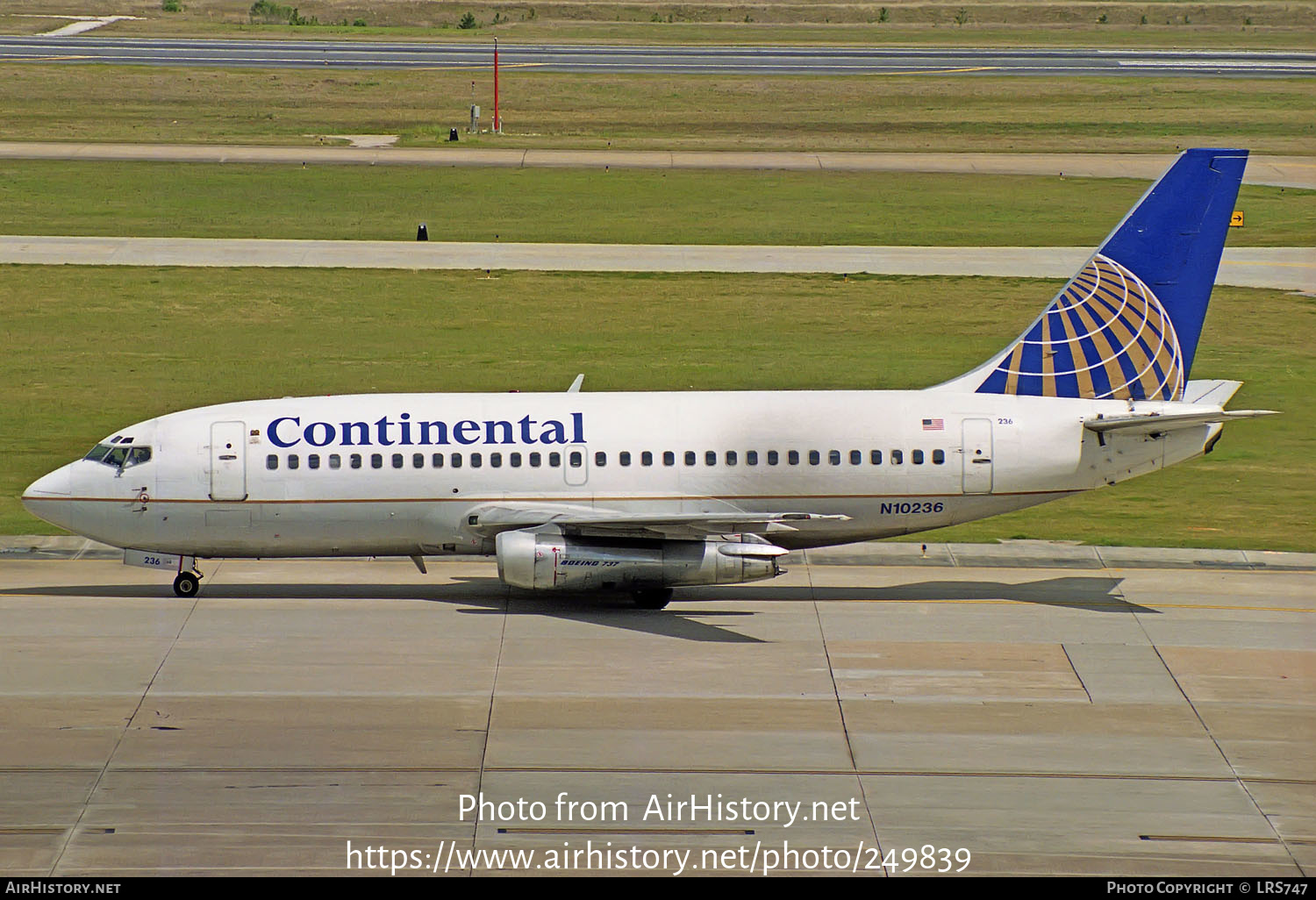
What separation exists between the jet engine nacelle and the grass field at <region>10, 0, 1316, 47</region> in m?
108

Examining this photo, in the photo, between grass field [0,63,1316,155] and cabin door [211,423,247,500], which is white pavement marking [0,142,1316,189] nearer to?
grass field [0,63,1316,155]

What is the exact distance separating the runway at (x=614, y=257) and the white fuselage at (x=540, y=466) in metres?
30.9

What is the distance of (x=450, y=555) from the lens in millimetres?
30172

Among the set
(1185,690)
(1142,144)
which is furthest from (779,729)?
(1142,144)

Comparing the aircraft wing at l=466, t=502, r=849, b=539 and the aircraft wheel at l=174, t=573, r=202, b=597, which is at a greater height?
the aircraft wing at l=466, t=502, r=849, b=539

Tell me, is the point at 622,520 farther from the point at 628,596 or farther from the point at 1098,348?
the point at 1098,348

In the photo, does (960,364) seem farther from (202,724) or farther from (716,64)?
(716,64)

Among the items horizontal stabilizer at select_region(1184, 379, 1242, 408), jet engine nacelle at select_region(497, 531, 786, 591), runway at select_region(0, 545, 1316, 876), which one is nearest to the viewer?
runway at select_region(0, 545, 1316, 876)

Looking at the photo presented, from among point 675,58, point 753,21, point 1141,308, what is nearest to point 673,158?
point 675,58

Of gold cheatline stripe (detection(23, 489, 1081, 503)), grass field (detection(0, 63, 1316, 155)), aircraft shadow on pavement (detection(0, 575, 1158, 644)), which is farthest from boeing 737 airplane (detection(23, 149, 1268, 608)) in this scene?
grass field (detection(0, 63, 1316, 155))

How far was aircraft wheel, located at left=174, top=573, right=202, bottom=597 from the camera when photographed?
29.6 metres

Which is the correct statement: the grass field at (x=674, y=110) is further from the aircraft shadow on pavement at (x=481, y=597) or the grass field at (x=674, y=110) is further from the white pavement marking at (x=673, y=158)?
the aircraft shadow on pavement at (x=481, y=597)

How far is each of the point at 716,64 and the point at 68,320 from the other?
69.8 metres

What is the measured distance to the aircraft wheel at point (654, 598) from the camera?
96.0ft
